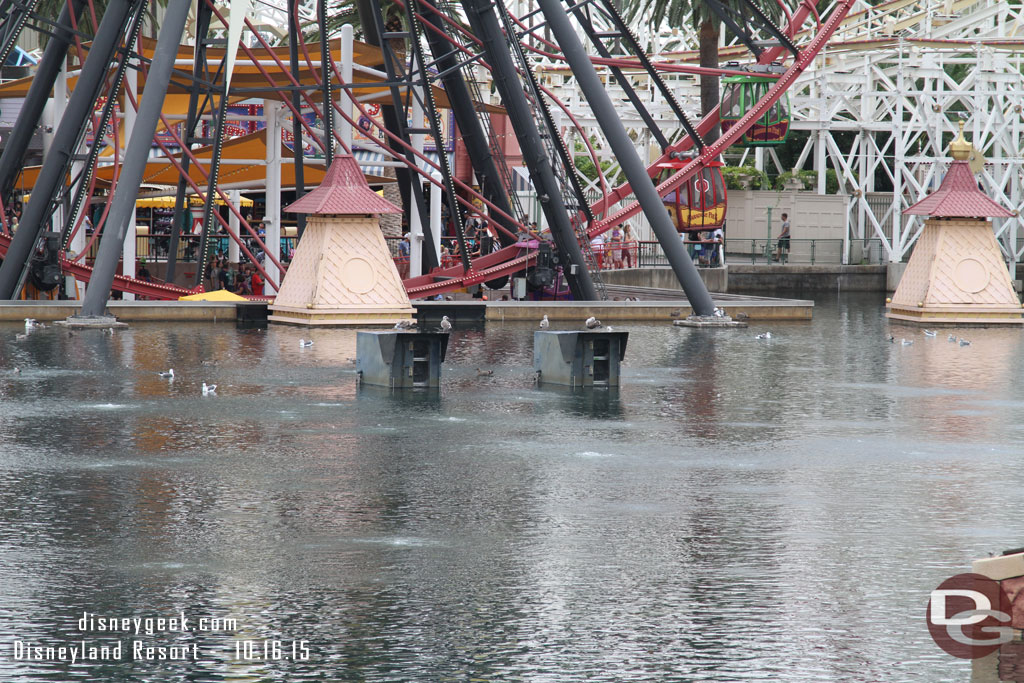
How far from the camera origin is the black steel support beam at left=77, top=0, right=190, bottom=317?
27734 millimetres

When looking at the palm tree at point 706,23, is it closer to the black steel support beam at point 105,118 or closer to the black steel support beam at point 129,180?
the black steel support beam at point 105,118

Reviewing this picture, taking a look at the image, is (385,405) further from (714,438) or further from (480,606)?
(480,606)

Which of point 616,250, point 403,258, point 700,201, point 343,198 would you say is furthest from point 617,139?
point 616,250

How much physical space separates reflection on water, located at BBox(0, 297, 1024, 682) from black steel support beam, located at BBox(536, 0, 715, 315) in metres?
8.56

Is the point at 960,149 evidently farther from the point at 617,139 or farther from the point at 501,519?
the point at 501,519

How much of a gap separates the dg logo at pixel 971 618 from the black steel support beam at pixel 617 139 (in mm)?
20886

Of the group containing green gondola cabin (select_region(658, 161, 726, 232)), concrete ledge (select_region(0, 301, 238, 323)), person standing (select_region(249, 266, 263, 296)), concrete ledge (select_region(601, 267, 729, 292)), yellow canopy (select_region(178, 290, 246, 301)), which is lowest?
concrete ledge (select_region(0, 301, 238, 323))

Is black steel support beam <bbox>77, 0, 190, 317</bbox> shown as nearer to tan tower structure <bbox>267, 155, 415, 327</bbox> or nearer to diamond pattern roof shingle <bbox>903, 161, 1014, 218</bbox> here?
tan tower structure <bbox>267, 155, 415, 327</bbox>

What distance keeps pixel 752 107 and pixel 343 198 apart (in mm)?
12472

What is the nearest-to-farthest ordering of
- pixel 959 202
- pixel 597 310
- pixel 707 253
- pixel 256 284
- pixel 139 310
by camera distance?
pixel 139 310
pixel 597 310
pixel 959 202
pixel 256 284
pixel 707 253

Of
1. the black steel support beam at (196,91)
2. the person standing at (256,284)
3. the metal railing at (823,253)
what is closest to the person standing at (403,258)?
the person standing at (256,284)

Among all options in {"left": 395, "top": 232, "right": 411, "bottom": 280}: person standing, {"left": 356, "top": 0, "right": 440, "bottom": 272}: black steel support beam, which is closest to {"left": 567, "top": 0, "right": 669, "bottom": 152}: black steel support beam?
{"left": 356, "top": 0, "right": 440, "bottom": 272}: black steel support beam

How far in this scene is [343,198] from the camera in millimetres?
29812

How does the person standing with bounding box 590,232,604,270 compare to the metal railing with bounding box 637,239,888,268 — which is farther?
the metal railing with bounding box 637,239,888,268
